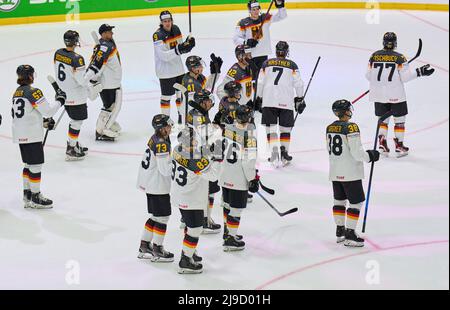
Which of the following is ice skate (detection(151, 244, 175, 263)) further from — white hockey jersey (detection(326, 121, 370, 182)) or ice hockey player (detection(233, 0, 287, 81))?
ice hockey player (detection(233, 0, 287, 81))

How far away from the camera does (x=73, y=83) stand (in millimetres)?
10680

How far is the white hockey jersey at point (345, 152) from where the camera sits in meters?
8.05

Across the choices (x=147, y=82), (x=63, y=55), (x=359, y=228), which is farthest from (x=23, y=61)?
(x=359, y=228)

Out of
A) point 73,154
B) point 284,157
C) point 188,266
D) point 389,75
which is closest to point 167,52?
point 73,154

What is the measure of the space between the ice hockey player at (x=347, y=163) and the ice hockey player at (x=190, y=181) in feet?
3.86

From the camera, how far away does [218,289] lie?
7598 mm

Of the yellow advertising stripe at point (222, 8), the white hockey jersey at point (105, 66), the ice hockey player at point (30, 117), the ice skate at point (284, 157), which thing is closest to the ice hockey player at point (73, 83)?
the white hockey jersey at point (105, 66)

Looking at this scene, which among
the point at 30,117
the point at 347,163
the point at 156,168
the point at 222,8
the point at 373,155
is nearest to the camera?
the point at 156,168

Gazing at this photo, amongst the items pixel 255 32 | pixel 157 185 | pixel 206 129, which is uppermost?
pixel 255 32

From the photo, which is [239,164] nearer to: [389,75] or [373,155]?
[373,155]

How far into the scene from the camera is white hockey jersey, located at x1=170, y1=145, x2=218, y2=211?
746 cm

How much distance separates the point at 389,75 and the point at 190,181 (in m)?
4.01

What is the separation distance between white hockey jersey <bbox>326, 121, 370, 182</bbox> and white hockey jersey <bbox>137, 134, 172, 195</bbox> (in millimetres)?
1535

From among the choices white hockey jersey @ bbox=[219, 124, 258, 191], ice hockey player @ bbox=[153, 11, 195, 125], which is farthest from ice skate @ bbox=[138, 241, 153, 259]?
ice hockey player @ bbox=[153, 11, 195, 125]
